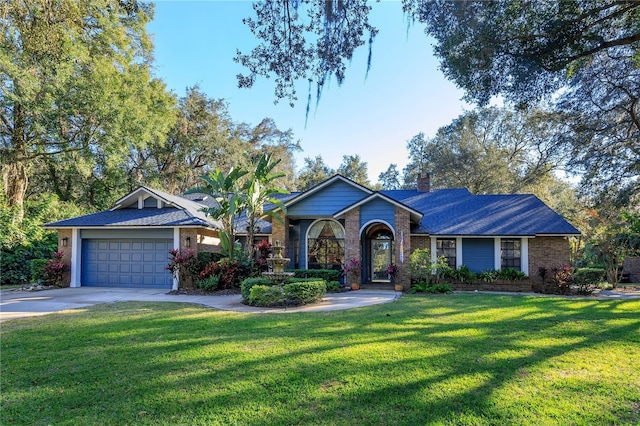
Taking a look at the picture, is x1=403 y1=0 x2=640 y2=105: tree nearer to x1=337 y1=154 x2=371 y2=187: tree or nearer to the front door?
the front door

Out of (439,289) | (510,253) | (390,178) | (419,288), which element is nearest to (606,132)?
(510,253)

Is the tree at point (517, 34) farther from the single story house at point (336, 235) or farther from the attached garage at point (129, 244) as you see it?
the attached garage at point (129, 244)

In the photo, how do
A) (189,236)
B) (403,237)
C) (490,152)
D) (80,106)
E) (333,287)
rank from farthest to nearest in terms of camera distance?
(490,152), (80,106), (189,236), (403,237), (333,287)

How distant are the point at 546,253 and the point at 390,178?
35.0 m

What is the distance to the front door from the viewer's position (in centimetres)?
1756

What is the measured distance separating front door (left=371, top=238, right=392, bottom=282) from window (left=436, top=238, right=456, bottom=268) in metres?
2.35

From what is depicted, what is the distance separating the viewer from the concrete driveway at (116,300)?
1011 centimetres

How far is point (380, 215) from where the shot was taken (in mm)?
15586

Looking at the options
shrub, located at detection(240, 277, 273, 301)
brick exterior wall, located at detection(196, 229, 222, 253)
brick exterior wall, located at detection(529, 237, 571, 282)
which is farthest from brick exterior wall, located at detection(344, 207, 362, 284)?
brick exterior wall, located at detection(529, 237, 571, 282)

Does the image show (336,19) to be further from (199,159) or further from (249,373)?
(199,159)

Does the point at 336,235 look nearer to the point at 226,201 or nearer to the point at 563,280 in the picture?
the point at 226,201

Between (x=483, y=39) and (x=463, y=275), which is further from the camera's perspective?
(x=463, y=275)

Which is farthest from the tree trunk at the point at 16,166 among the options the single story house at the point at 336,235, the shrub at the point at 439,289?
the shrub at the point at 439,289

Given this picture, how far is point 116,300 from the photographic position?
1195cm
